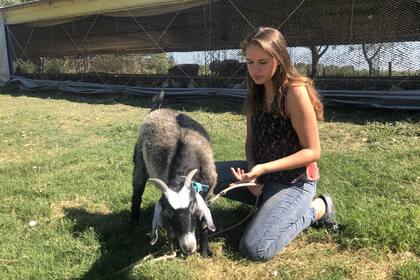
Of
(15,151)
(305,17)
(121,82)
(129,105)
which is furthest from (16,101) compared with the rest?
(305,17)

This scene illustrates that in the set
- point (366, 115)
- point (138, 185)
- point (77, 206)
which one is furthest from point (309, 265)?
point (366, 115)

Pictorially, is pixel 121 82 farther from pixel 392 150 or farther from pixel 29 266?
pixel 29 266

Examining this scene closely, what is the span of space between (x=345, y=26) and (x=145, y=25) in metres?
5.50

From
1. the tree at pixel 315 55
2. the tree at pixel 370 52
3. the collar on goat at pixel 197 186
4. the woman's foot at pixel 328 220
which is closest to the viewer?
the collar on goat at pixel 197 186

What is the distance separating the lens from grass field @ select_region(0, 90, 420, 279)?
3158mm

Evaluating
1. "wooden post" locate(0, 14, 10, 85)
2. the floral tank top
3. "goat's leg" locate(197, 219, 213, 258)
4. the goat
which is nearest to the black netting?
"wooden post" locate(0, 14, 10, 85)

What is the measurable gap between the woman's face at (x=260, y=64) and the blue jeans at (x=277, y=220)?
83cm

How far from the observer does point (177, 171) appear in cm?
344

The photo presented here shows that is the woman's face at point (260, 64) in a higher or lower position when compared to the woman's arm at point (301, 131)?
higher

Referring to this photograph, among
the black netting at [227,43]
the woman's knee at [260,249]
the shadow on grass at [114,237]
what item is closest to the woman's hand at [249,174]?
the woman's knee at [260,249]

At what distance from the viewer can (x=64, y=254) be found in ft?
11.5

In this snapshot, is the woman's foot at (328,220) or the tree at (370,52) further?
the tree at (370,52)

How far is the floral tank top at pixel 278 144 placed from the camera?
3.40 m

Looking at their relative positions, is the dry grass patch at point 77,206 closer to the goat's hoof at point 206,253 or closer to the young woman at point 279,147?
the goat's hoof at point 206,253
